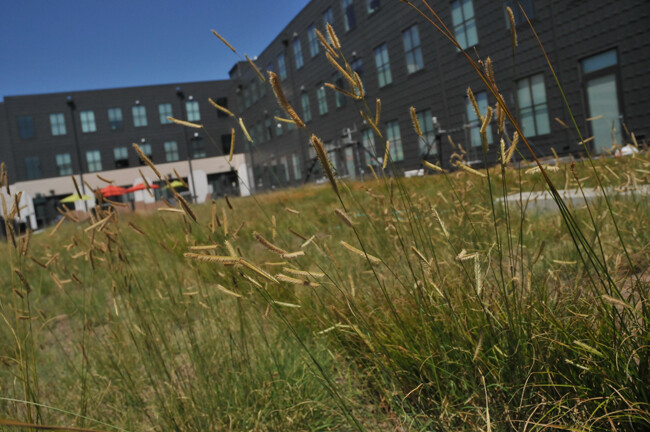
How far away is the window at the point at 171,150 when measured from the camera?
32.7 meters

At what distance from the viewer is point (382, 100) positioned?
15266mm

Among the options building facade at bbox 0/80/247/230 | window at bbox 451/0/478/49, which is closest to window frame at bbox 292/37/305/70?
window at bbox 451/0/478/49

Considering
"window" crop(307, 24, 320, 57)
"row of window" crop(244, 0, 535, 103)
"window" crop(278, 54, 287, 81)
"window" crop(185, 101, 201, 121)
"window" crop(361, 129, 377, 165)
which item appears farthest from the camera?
"window" crop(185, 101, 201, 121)

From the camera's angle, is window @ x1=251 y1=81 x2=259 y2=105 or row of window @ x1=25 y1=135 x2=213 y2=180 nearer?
window @ x1=251 y1=81 x2=259 y2=105

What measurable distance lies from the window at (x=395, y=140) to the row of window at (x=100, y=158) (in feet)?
62.5

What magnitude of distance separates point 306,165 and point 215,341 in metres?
19.5

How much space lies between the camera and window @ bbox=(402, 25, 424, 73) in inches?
524

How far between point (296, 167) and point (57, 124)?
18.0 m

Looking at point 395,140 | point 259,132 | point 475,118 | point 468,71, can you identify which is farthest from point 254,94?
point 468,71

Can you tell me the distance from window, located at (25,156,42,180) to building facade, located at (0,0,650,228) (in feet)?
0.20

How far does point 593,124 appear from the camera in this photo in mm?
9289

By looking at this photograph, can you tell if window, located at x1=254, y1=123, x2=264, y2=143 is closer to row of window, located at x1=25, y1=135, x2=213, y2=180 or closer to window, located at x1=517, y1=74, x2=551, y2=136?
row of window, located at x1=25, y1=135, x2=213, y2=180

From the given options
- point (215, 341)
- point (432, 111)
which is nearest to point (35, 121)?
point (432, 111)

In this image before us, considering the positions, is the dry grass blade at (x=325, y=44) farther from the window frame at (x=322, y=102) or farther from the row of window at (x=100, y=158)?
the row of window at (x=100, y=158)
